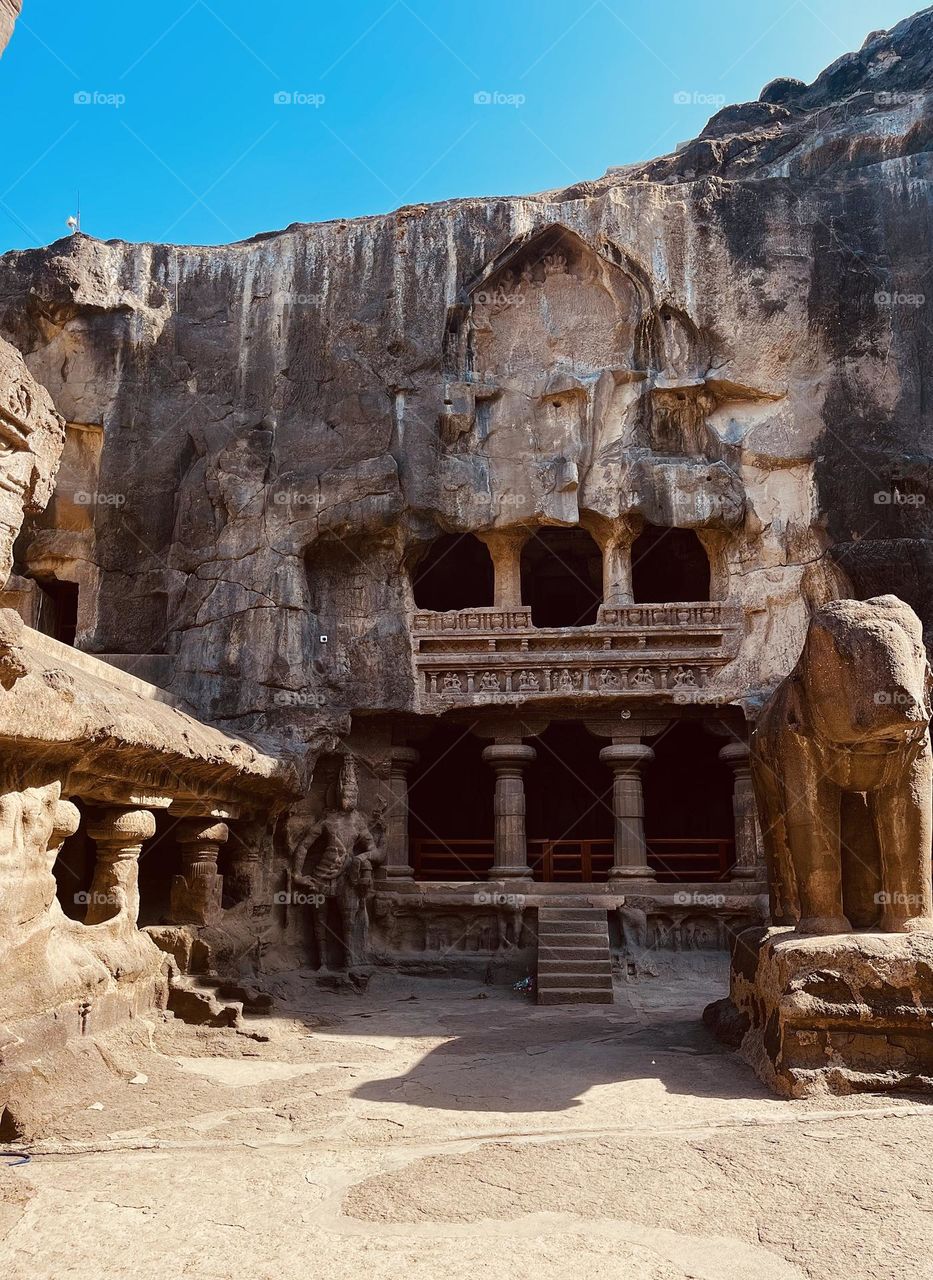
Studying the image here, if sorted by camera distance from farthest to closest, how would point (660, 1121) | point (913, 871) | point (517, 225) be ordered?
point (517, 225) → point (913, 871) → point (660, 1121)

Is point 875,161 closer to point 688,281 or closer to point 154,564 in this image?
point 688,281

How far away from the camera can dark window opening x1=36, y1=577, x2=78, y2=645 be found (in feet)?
42.6

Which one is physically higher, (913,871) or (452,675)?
(452,675)

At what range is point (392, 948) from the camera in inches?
445

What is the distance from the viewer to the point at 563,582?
17141 millimetres

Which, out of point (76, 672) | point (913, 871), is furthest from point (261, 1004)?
point (913, 871)

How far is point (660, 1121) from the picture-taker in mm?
4262

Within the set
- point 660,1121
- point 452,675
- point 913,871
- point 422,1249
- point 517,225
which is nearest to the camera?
point 422,1249

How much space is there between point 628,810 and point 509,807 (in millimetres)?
1434

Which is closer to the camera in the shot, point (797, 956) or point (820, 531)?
point (797, 956)

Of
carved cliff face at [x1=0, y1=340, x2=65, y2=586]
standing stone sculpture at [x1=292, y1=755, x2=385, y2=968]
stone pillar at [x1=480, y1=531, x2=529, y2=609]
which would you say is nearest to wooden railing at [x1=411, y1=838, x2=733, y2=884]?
standing stone sculpture at [x1=292, y1=755, x2=385, y2=968]

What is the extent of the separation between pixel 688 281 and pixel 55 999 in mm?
10950

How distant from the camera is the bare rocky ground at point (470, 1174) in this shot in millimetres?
2914

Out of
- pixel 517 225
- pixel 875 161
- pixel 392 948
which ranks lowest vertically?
pixel 392 948
